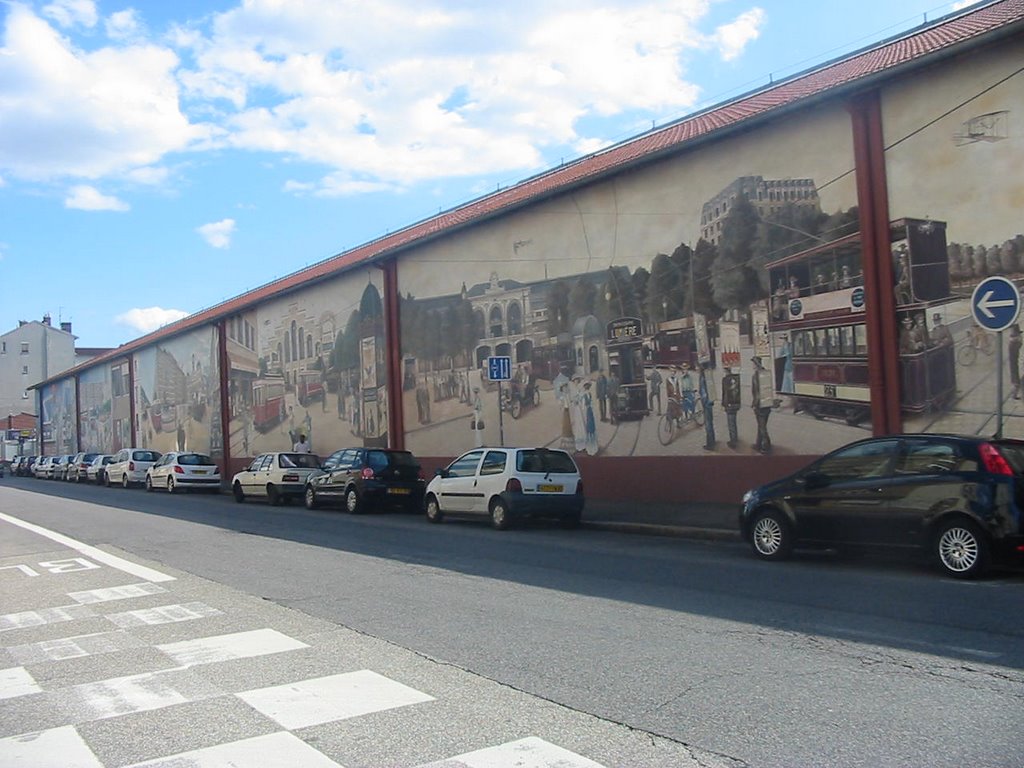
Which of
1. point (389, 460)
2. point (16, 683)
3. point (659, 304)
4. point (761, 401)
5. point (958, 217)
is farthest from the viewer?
point (389, 460)

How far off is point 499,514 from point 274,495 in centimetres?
1078

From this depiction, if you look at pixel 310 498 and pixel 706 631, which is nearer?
pixel 706 631

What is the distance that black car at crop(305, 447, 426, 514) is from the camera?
71.1 feet

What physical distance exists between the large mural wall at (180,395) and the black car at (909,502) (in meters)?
34.0

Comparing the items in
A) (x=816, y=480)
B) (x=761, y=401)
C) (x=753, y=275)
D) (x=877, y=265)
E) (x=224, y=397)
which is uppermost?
(x=753, y=275)

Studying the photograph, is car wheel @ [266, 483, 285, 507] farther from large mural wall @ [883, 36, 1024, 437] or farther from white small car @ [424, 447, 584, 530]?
large mural wall @ [883, 36, 1024, 437]

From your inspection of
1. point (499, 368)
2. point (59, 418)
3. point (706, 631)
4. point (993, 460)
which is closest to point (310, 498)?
point (499, 368)

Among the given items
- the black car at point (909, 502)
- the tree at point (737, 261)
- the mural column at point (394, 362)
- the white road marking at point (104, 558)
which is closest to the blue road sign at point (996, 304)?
the black car at point (909, 502)

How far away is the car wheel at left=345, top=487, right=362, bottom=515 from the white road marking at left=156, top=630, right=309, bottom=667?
45.3 feet

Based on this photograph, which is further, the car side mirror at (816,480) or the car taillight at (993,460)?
the car side mirror at (816,480)

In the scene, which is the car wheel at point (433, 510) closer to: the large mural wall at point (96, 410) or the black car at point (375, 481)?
the black car at point (375, 481)

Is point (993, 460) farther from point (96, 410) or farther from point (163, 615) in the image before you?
point (96, 410)

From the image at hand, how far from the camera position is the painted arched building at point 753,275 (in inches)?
567

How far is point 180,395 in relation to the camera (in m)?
46.6
